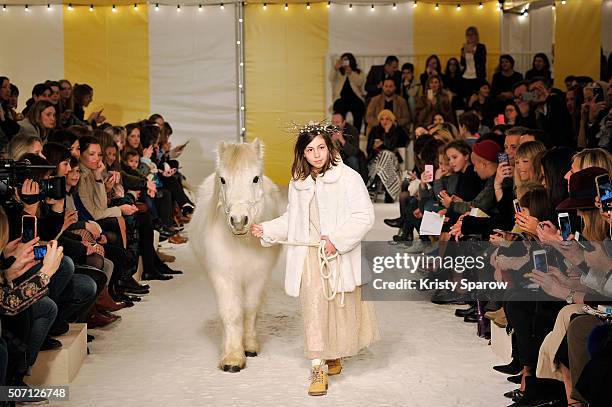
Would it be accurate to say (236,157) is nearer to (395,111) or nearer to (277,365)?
(277,365)

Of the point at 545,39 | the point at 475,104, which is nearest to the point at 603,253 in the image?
the point at 475,104

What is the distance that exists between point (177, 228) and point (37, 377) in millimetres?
5362

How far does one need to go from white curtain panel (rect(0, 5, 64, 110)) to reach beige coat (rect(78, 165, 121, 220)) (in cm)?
824

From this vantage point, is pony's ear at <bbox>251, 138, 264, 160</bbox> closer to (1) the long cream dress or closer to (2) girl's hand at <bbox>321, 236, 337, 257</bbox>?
(1) the long cream dress

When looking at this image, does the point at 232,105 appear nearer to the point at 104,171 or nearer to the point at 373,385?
the point at 104,171

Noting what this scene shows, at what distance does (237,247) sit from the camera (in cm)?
479

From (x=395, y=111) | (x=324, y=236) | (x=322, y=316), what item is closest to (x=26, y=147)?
(x=324, y=236)

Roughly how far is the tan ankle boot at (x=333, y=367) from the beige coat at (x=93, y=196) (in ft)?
7.11

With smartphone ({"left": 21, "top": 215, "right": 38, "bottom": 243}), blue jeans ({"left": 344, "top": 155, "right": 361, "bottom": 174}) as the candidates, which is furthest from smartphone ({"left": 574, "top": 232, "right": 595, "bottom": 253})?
blue jeans ({"left": 344, "top": 155, "right": 361, "bottom": 174})

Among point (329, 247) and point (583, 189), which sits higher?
Result: point (583, 189)

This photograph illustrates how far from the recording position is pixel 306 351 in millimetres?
4363

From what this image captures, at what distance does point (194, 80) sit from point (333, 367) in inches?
393

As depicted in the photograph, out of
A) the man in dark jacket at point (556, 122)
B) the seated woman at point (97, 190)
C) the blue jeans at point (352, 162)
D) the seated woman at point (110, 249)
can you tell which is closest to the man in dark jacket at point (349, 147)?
the blue jeans at point (352, 162)

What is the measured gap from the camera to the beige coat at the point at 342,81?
13.5 metres
